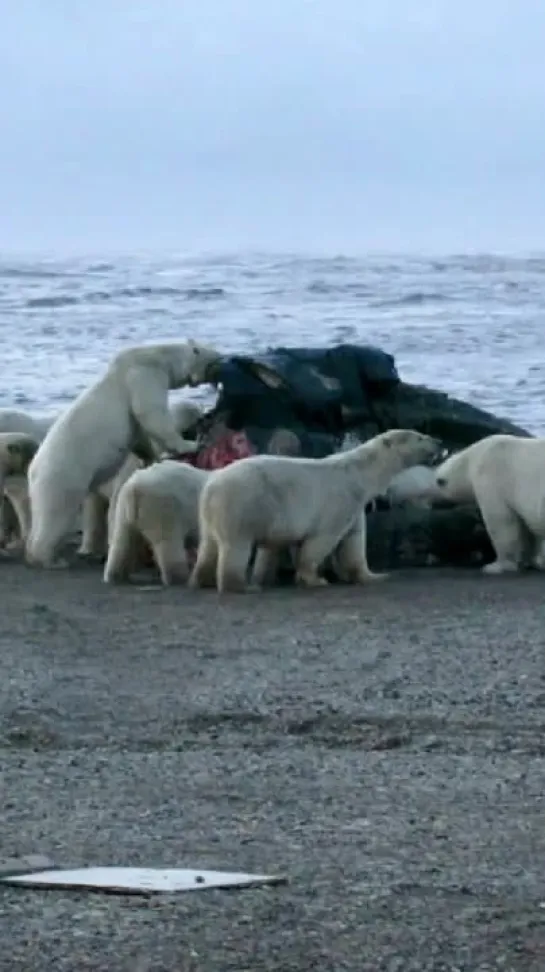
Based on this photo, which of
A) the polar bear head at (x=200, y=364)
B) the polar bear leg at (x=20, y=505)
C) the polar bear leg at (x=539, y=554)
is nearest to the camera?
the polar bear leg at (x=539, y=554)

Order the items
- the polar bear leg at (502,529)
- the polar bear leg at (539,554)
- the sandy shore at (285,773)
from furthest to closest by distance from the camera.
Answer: the polar bear leg at (539,554) → the polar bear leg at (502,529) → the sandy shore at (285,773)

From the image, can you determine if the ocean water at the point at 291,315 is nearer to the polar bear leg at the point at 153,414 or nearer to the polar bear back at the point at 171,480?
the polar bear leg at the point at 153,414

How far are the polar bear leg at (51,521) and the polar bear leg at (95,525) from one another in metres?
0.60

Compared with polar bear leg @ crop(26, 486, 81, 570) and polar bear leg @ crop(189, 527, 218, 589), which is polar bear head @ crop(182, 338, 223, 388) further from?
polar bear leg @ crop(189, 527, 218, 589)

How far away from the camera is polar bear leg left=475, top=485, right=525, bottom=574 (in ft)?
38.9

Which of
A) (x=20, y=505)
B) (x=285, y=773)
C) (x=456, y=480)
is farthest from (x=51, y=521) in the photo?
(x=285, y=773)

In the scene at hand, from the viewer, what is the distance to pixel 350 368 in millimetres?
13195

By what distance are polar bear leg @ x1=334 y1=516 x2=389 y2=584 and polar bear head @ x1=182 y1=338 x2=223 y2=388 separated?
2072 mm

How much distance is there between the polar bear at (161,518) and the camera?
36.9 feet

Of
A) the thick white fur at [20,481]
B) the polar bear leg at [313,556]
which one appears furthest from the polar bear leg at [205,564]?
the thick white fur at [20,481]

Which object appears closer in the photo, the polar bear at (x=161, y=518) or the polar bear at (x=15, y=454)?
the polar bear at (x=161, y=518)

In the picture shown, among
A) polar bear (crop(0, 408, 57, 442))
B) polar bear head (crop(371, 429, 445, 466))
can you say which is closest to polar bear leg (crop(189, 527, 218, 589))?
polar bear head (crop(371, 429, 445, 466))

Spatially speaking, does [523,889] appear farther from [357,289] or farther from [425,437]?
[357,289]

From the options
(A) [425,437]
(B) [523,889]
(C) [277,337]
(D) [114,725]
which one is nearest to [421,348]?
(C) [277,337]
